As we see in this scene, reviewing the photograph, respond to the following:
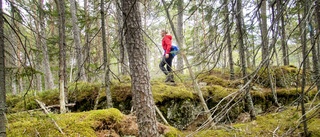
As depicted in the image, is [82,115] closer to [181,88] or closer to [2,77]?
[2,77]

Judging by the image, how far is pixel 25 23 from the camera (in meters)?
2.16

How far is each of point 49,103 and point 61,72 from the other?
206 cm

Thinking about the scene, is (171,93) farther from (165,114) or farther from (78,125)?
(78,125)

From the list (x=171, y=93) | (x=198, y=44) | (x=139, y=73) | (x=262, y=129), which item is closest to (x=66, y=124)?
(x=139, y=73)

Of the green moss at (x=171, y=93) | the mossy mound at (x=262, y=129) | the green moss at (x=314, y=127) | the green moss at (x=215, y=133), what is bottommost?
the green moss at (x=215, y=133)

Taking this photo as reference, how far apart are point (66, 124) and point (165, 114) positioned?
102 inches

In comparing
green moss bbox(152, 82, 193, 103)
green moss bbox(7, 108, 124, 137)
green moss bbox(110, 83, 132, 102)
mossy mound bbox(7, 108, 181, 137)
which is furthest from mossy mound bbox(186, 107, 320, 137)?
green moss bbox(110, 83, 132, 102)

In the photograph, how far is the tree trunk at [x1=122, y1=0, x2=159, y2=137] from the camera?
293 cm

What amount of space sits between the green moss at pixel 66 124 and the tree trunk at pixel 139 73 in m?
0.73

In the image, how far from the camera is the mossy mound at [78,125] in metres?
2.83

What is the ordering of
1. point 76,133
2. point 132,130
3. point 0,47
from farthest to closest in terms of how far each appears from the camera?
point 132,130 → point 76,133 → point 0,47

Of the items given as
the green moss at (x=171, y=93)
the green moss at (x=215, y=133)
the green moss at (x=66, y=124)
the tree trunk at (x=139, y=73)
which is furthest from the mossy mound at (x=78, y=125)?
the green moss at (x=171, y=93)

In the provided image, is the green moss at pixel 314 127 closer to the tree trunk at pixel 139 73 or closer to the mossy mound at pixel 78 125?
the mossy mound at pixel 78 125

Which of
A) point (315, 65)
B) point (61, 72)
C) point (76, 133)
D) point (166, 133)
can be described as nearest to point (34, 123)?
point (76, 133)
